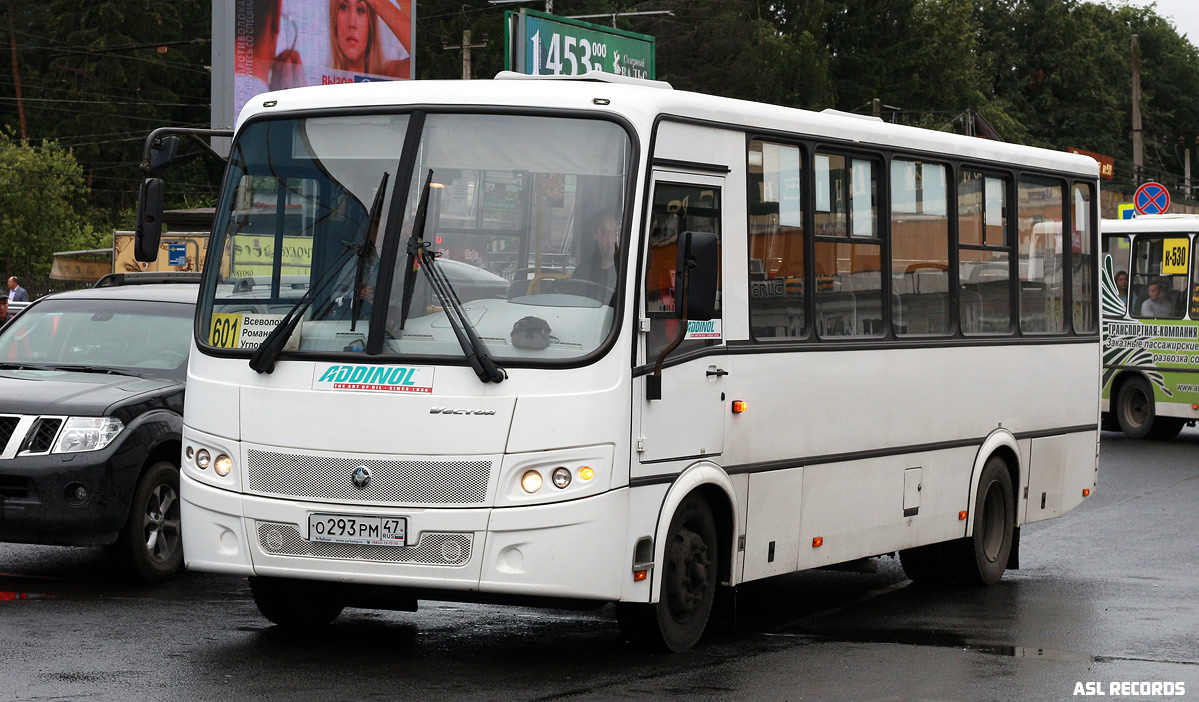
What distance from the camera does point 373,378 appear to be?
7918 mm

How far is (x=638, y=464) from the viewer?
26.3ft

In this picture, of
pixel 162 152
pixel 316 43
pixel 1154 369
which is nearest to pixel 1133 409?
pixel 1154 369

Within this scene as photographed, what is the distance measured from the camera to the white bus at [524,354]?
7.76 metres

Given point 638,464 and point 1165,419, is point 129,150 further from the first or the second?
point 638,464

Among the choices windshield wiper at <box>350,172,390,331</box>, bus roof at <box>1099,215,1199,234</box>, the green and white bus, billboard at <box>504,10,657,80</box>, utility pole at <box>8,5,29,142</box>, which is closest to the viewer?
windshield wiper at <box>350,172,390,331</box>

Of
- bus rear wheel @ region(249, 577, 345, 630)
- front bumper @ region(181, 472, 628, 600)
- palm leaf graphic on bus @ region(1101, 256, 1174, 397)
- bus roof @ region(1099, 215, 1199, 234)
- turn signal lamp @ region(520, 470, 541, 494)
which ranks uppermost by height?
bus roof @ region(1099, 215, 1199, 234)

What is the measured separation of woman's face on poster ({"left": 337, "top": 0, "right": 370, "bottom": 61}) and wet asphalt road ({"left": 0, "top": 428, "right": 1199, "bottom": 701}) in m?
18.7

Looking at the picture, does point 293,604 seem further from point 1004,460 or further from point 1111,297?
point 1111,297

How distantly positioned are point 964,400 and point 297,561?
5.00m

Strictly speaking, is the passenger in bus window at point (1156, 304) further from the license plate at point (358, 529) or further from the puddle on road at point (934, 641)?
the license plate at point (358, 529)

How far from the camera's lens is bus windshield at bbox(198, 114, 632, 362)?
795 cm

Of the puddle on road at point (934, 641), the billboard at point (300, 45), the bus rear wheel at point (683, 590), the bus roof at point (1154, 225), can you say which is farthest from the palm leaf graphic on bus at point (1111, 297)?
the bus rear wheel at point (683, 590)

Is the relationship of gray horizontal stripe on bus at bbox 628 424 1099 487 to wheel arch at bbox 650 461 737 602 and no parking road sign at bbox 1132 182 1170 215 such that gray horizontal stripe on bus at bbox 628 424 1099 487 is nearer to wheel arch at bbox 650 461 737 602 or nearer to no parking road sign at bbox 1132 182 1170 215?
wheel arch at bbox 650 461 737 602

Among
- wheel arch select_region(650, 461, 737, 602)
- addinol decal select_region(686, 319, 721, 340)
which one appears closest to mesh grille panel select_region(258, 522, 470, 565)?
wheel arch select_region(650, 461, 737, 602)
